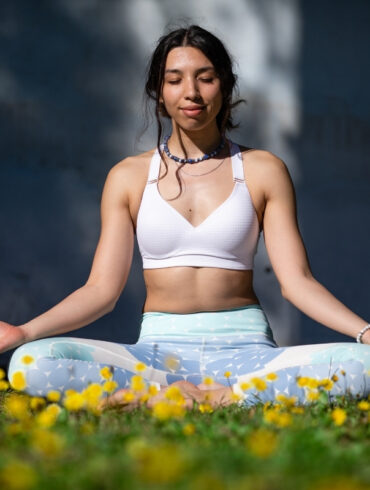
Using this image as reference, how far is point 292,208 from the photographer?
326cm

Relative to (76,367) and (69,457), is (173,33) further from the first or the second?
(69,457)

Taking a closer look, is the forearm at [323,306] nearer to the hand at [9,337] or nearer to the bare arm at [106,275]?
the bare arm at [106,275]

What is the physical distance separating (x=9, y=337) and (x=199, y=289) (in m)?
0.78

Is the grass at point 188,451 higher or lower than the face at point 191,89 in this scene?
lower

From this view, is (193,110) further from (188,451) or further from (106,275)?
(188,451)

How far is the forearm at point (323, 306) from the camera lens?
9.28ft

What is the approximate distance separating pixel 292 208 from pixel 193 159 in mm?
460

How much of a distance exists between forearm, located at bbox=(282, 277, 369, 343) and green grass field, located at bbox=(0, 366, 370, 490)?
400 millimetres

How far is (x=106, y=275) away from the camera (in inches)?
126

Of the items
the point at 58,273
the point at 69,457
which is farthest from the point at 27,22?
the point at 69,457

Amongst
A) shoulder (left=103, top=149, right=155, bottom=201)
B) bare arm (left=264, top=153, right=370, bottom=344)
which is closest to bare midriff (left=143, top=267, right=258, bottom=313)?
bare arm (left=264, top=153, right=370, bottom=344)

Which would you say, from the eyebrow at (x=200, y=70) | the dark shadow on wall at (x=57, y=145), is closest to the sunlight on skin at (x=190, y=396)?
the eyebrow at (x=200, y=70)

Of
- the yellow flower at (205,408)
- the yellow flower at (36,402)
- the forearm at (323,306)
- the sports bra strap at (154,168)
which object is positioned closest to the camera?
the yellow flower at (36,402)

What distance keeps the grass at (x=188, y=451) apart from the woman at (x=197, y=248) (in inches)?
20.1
